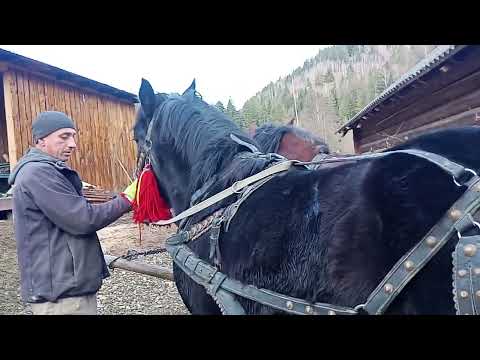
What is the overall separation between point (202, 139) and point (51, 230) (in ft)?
3.33

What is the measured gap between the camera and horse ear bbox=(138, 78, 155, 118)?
2.57m

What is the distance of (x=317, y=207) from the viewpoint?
63.1 inches

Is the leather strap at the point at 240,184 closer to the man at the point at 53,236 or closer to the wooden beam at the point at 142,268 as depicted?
the man at the point at 53,236

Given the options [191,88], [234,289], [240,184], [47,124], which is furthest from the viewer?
[191,88]

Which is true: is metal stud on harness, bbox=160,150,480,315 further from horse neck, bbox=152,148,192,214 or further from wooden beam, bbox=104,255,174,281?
wooden beam, bbox=104,255,174,281

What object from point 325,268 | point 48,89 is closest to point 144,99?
point 325,268

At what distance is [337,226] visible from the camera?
1.48m

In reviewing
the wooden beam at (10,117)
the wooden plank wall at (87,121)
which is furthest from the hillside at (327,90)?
the wooden beam at (10,117)

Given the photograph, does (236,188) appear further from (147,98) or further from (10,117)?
(10,117)

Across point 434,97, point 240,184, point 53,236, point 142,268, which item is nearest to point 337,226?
point 240,184
